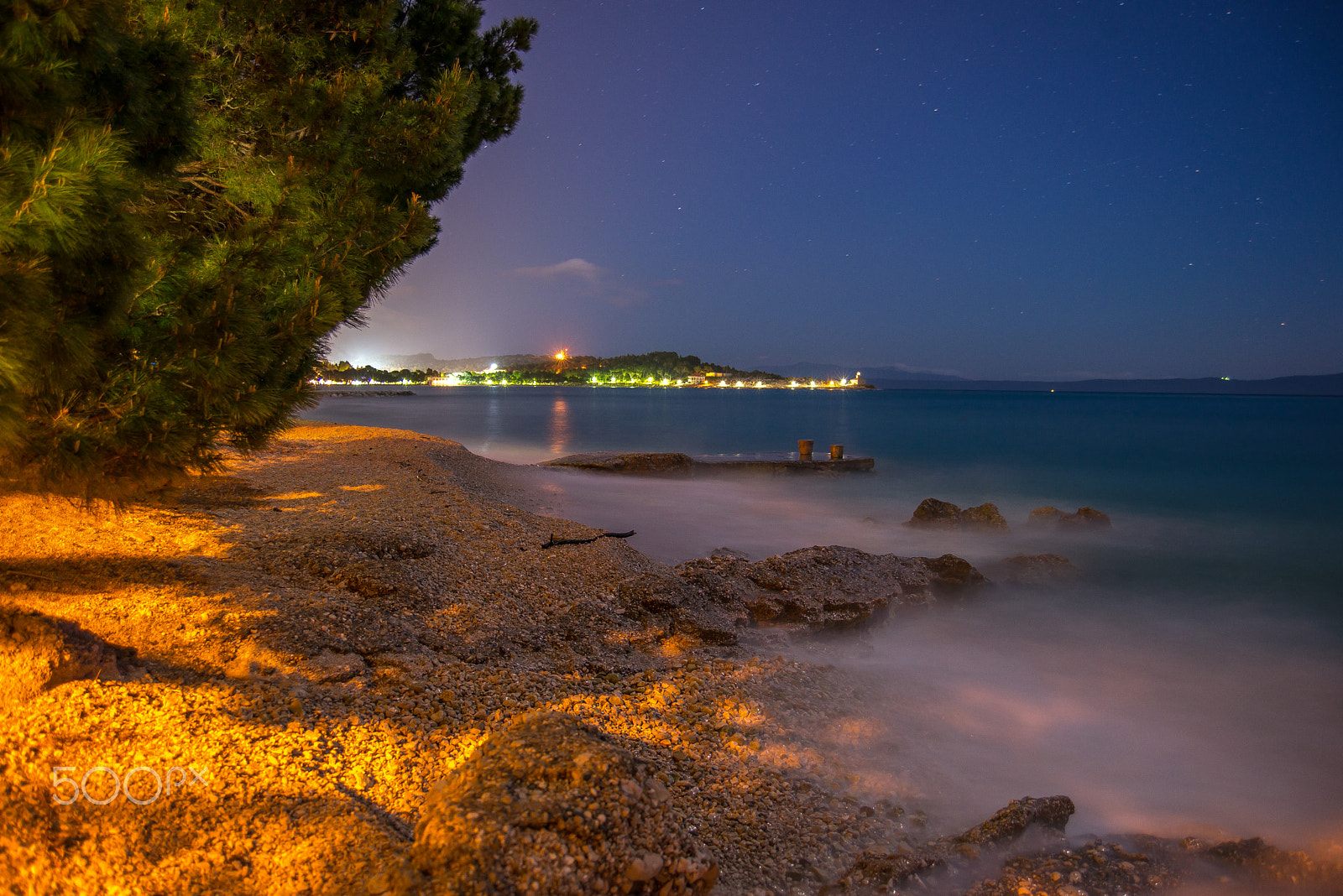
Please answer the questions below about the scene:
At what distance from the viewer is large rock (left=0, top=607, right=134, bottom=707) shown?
276 centimetres

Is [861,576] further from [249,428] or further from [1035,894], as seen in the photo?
[249,428]

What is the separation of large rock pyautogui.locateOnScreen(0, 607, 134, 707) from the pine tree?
73 cm

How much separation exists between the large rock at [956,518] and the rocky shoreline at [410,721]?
23.6 ft

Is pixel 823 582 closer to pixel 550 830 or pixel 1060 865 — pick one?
pixel 1060 865

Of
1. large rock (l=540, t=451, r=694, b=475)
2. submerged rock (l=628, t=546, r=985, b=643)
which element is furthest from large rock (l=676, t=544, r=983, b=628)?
large rock (l=540, t=451, r=694, b=475)

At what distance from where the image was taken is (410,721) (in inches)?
136

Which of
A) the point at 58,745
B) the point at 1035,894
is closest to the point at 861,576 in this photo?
the point at 1035,894

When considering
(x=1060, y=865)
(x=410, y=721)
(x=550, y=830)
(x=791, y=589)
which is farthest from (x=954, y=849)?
(x=791, y=589)

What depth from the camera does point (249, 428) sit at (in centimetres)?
404

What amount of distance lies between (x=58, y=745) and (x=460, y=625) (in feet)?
8.94

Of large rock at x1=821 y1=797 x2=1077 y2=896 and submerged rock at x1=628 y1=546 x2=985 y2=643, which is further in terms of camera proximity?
submerged rock at x1=628 y1=546 x2=985 y2=643

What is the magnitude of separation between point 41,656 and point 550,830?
2339mm

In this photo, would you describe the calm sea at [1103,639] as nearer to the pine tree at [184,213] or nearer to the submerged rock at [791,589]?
the submerged rock at [791,589]

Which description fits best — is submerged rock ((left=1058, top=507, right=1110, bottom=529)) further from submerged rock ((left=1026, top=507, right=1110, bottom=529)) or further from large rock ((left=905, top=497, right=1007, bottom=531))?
large rock ((left=905, top=497, right=1007, bottom=531))
